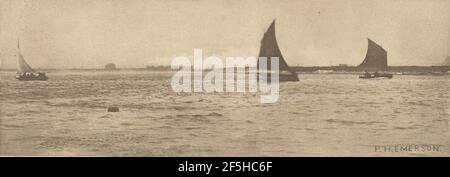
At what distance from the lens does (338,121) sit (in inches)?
327

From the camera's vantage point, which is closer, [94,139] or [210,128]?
[94,139]

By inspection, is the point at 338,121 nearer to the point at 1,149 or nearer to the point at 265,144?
the point at 265,144

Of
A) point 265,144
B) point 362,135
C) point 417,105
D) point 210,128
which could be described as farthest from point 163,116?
point 417,105

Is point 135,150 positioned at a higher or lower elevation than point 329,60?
lower

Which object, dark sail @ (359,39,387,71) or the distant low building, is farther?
dark sail @ (359,39,387,71)

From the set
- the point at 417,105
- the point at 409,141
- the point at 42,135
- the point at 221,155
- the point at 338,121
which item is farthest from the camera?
the point at 417,105

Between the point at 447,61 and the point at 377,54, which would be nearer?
the point at 447,61

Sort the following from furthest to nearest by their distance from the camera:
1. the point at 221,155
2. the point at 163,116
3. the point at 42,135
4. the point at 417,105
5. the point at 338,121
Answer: the point at 417,105 → the point at 163,116 → the point at 338,121 → the point at 42,135 → the point at 221,155

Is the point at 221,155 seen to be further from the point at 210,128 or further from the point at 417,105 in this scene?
the point at 417,105

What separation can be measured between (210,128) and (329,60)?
3.02 meters

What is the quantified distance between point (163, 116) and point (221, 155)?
12.0 feet

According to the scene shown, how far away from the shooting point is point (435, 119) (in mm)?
7090

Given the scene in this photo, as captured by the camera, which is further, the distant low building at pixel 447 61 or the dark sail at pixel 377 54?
the dark sail at pixel 377 54

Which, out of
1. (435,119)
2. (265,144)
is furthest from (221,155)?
(435,119)
